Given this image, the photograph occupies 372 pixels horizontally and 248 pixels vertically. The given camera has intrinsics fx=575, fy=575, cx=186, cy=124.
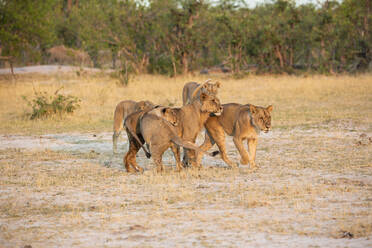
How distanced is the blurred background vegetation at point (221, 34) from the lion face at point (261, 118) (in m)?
20.1

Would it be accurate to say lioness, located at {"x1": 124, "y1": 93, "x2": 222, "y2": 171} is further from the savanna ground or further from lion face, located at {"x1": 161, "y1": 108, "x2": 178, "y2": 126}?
the savanna ground

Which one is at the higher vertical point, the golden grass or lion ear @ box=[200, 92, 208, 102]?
lion ear @ box=[200, 92, 208, 102]

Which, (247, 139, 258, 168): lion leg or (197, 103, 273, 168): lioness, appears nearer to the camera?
(197, 103, 273, 168): lioness

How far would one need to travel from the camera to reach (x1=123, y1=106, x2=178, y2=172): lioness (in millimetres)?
8289

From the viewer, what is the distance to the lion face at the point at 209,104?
28.1 ft

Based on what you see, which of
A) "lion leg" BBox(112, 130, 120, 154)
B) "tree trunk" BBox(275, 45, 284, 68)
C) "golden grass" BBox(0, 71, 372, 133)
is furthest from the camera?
"tree trunk" BBox(275, 45, 284, 68)

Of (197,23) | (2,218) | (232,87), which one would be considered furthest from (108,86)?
(2,218)

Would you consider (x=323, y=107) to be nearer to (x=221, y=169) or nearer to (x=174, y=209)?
(x=221, y=169)

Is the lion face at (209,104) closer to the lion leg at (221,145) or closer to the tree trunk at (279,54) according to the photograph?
the lion leg at (221,145)

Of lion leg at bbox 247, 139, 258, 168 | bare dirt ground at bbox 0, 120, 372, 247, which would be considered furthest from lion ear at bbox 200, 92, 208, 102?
bare dirt ground at bbox 0, 120, 372, 247

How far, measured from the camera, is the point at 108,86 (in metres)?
22.8

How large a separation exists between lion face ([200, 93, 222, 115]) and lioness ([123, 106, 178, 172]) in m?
0.48

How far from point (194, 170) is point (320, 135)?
426cm

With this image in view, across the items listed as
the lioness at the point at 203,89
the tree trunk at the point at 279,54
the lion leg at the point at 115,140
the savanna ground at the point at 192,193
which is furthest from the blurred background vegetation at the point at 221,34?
the lion leg at the point at 115,140
